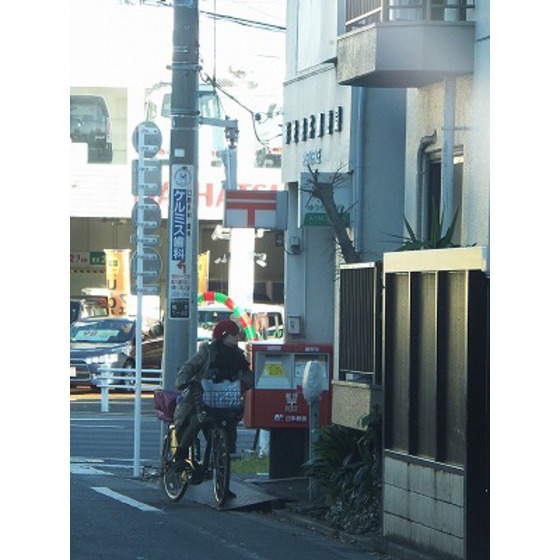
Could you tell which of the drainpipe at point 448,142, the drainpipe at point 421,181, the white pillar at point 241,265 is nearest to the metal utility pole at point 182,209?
the drainpipe at point 421,181

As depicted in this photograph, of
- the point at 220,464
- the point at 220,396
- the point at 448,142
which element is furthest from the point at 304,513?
the point at 448,142

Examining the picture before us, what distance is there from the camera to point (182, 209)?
697 inches

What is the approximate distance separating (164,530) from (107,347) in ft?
74.8

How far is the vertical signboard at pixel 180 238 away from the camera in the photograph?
57.8 feet

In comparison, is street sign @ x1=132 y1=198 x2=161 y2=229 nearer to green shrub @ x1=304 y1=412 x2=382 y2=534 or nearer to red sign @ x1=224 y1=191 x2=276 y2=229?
red sign @ x1=224 y1=191 x2=276 y2=229

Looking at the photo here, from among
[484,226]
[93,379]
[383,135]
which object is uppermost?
[383,135]

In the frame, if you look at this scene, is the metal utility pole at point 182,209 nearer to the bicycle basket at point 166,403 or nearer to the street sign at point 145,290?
the street sign at point 145,290

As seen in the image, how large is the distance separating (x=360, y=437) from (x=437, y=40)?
3.73m

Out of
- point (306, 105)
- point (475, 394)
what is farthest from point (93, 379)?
Answer: point (475, 394)

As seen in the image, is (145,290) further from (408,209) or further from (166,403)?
(408,209)

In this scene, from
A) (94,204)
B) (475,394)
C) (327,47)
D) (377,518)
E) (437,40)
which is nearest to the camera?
(475,394)

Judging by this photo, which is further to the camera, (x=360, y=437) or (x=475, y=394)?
(x=360, y=437)

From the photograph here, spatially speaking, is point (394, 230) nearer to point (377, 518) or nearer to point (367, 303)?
point (367, 303)

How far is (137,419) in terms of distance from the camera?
17.8m
